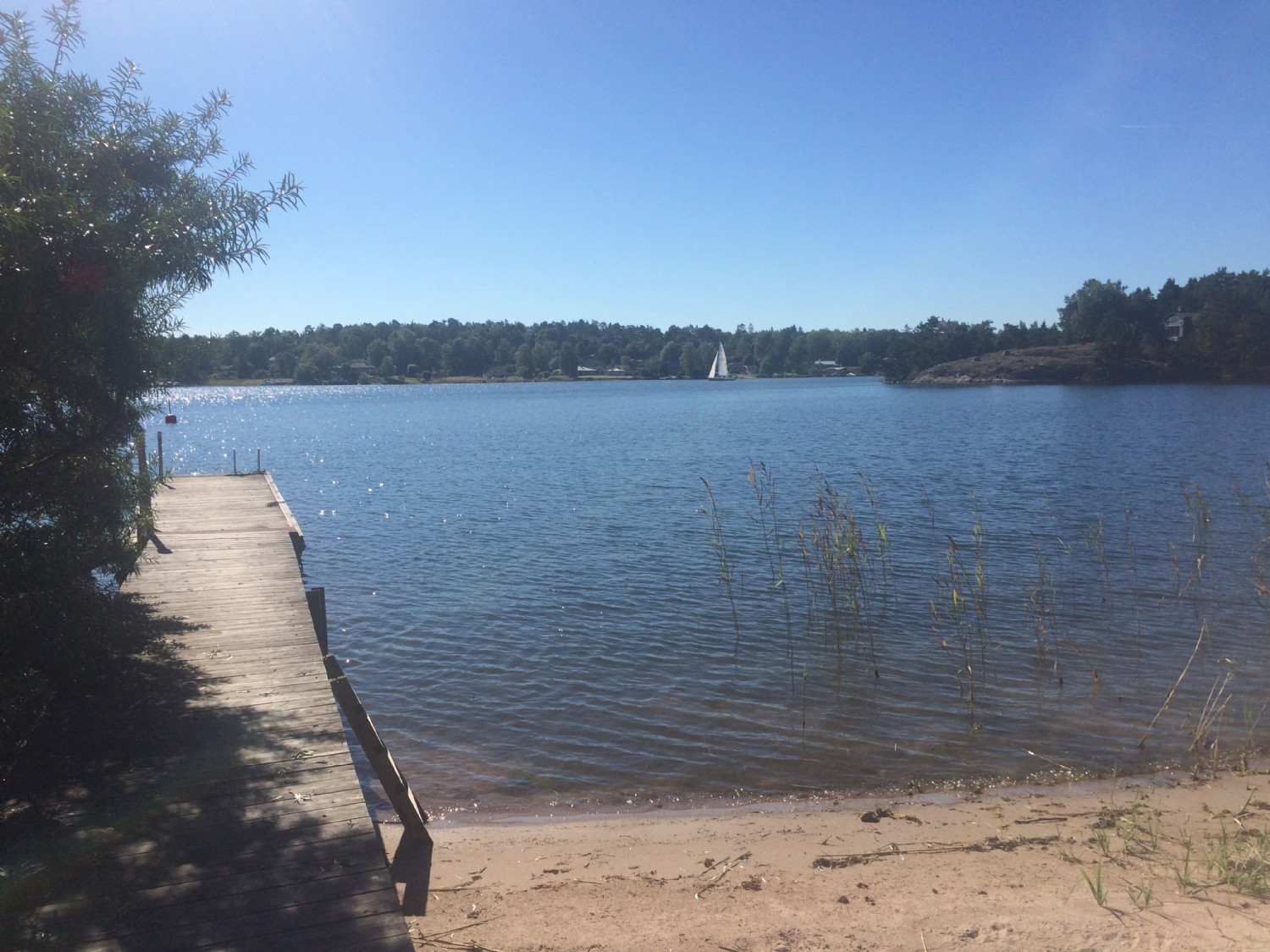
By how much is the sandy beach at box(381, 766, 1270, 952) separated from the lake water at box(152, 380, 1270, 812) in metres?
0.73

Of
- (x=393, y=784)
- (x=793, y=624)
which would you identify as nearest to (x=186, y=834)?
(x=393, y=784)

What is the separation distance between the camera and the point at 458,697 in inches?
409

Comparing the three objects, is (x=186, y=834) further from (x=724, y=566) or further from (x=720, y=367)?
(x=720, y=367)

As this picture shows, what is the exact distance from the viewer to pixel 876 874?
609cm

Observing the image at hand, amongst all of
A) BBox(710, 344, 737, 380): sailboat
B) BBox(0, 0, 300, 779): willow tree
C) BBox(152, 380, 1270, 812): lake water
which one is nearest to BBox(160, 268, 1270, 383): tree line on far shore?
BBox(710, 344, 737, 380): sailboat

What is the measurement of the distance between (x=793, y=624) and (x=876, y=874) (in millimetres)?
6987

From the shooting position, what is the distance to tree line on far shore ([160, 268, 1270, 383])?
83188 mm

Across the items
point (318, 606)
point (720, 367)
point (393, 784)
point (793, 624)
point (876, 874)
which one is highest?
point (720, 367)

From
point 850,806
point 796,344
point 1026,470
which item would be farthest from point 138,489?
point 796,344

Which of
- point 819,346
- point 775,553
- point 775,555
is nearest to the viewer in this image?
point 775,555

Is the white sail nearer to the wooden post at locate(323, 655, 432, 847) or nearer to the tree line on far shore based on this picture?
the tree line on far shore

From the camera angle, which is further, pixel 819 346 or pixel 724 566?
pixel 819 346

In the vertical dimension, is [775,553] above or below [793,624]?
above

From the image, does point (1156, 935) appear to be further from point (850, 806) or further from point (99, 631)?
point (99, 631)
